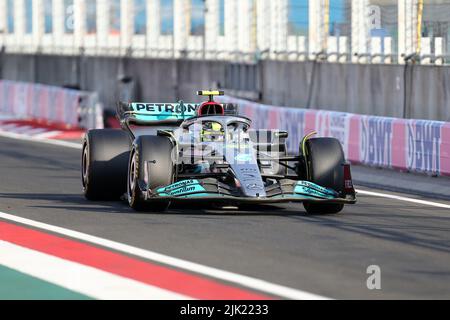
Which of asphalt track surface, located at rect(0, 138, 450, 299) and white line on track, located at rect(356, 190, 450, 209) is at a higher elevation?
asphalt track surface, located at rect(0, 138, 450, 299)

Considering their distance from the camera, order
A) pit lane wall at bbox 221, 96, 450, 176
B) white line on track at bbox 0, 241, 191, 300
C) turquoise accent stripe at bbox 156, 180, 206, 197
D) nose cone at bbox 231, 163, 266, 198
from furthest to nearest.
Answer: pit lane wall at bbox 221, 96, 450, 176 < turquoise accent stripe at bbox 156, 180, 206, 197 < nose cone at bbox 231, 163, 266, 198 < white line on track at bbox 0, 241, 191, 300

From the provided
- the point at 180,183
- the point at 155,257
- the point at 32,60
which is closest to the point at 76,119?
the point at 32,60

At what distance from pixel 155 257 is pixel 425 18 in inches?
519

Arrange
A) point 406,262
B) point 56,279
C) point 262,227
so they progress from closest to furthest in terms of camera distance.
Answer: point 56,279 → point 406,262 → point 262,227

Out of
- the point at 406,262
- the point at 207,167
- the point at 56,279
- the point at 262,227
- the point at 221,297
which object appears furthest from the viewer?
the point at 207,167

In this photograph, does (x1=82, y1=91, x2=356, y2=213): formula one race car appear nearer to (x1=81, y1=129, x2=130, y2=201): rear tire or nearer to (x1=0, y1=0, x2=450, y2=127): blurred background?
(x1=81, y1=129, x2=130, y2=201): rear tire

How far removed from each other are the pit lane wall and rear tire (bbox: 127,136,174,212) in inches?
216

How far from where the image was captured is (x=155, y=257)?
11.1 m

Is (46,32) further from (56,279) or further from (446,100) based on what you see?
(56,279)

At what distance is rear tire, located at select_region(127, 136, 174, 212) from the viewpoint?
14.3m

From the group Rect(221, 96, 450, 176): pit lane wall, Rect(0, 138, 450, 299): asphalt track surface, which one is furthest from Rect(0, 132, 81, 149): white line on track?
Rect(0, 138, 450, 299): asphalt track surface

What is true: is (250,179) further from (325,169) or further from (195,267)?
(195,267)

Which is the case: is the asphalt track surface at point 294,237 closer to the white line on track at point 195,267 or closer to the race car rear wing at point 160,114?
the white line on track at point 195,267

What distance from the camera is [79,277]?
33.3 ft
